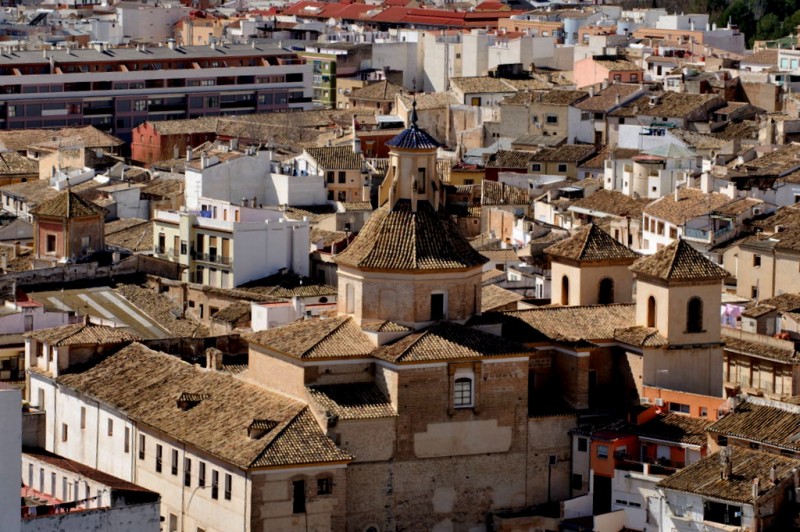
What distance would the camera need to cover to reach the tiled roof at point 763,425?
57.3 meters

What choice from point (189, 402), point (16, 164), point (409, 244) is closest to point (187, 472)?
point (189, 402)

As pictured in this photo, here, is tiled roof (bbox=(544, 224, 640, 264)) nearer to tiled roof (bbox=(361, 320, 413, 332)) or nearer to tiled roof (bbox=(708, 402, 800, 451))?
tiled roof (bbox=(361, 320, 413, 332))

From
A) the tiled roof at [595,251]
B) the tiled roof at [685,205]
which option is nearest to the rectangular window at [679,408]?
the tiled roof at [595,251]

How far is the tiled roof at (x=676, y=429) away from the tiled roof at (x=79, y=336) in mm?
13093

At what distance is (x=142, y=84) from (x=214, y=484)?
2862 inches

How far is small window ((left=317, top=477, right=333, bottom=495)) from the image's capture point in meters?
56.7

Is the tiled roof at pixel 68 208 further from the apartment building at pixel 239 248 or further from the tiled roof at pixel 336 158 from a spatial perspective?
the tiled roof at pixel 336 158

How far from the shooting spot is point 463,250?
6059 centimetres

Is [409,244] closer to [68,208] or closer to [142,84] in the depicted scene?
[68,208]

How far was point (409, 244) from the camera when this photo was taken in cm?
6025

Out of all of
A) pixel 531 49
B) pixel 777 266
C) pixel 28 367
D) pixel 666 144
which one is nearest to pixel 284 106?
pixel 531 49

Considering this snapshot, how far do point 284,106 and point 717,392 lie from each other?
7264cm

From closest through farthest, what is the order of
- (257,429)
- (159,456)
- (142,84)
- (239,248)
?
(257,429)
(159,456)
(239,248)
(142,84)

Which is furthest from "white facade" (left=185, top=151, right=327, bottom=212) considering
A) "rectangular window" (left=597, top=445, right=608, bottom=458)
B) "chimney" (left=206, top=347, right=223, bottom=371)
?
"rectangular window" (left=597, top=445, right=608, bottom=458)
